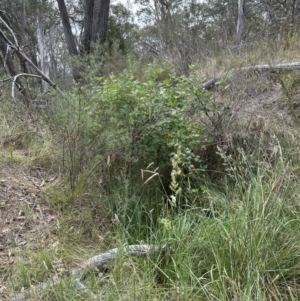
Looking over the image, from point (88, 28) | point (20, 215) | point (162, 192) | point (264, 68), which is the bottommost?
point (162, 192)

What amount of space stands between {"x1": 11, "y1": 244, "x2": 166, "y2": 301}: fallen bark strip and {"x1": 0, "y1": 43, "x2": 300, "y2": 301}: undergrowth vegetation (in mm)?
38

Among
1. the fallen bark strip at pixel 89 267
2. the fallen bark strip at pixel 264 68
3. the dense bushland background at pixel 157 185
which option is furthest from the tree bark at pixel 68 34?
the fallen bark strip at pixel 89 267

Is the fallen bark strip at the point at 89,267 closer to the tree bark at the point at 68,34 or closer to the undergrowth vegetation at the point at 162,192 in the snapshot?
the undergrowth vegetation at the point at 162,192

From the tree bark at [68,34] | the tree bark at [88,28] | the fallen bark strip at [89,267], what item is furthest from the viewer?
the tree bark at [68,34]

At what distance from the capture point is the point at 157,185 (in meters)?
3.11

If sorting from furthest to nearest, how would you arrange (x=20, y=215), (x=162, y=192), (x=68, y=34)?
(x=68, y=34), (x=162, y=192), (x=20, y=215)

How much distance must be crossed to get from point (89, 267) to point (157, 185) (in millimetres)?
1297

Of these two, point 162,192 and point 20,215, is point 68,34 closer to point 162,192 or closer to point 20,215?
point 162,192

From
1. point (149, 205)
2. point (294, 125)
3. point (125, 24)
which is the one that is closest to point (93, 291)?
point (149, 205)

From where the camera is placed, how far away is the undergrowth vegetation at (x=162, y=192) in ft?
5.75

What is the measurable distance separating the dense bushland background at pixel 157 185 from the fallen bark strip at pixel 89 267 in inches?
1.4

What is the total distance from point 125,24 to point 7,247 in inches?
525

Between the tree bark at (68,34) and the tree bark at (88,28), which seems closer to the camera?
the tree bark at (88,28)

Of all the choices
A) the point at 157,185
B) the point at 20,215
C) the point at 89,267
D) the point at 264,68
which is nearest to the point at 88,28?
the point at 264,68
